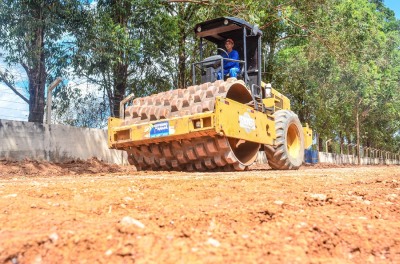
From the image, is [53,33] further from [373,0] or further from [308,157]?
[373,0]

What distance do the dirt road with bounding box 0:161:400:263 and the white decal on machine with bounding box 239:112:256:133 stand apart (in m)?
4.15

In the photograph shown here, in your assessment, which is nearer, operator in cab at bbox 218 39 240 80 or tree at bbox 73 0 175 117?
operator in cab at bbox 218 39 240 80

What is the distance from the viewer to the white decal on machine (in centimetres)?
769

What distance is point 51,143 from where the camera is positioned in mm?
10680

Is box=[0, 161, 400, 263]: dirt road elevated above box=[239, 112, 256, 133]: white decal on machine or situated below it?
below

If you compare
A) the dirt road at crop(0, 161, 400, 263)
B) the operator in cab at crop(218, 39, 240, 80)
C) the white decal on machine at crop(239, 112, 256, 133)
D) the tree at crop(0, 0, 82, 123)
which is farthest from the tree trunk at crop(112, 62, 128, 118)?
the dirt road at crop(0, 161, 400, 263)

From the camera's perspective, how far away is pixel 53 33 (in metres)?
12.4

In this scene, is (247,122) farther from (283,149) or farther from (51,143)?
(51,143)

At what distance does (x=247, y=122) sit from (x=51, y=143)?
5084mm

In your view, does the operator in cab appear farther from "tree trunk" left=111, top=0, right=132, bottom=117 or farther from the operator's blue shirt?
"tree trunk" left=111, top=0, right=132, bottom=117

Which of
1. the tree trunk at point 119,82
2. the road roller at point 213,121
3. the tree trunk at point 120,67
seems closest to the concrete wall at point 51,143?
the tree trunk at point 120,67

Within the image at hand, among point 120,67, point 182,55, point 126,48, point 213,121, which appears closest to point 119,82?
point 120,67

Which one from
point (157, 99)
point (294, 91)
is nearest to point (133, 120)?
point (157, 99)

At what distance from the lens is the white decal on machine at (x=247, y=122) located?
7687 mm
